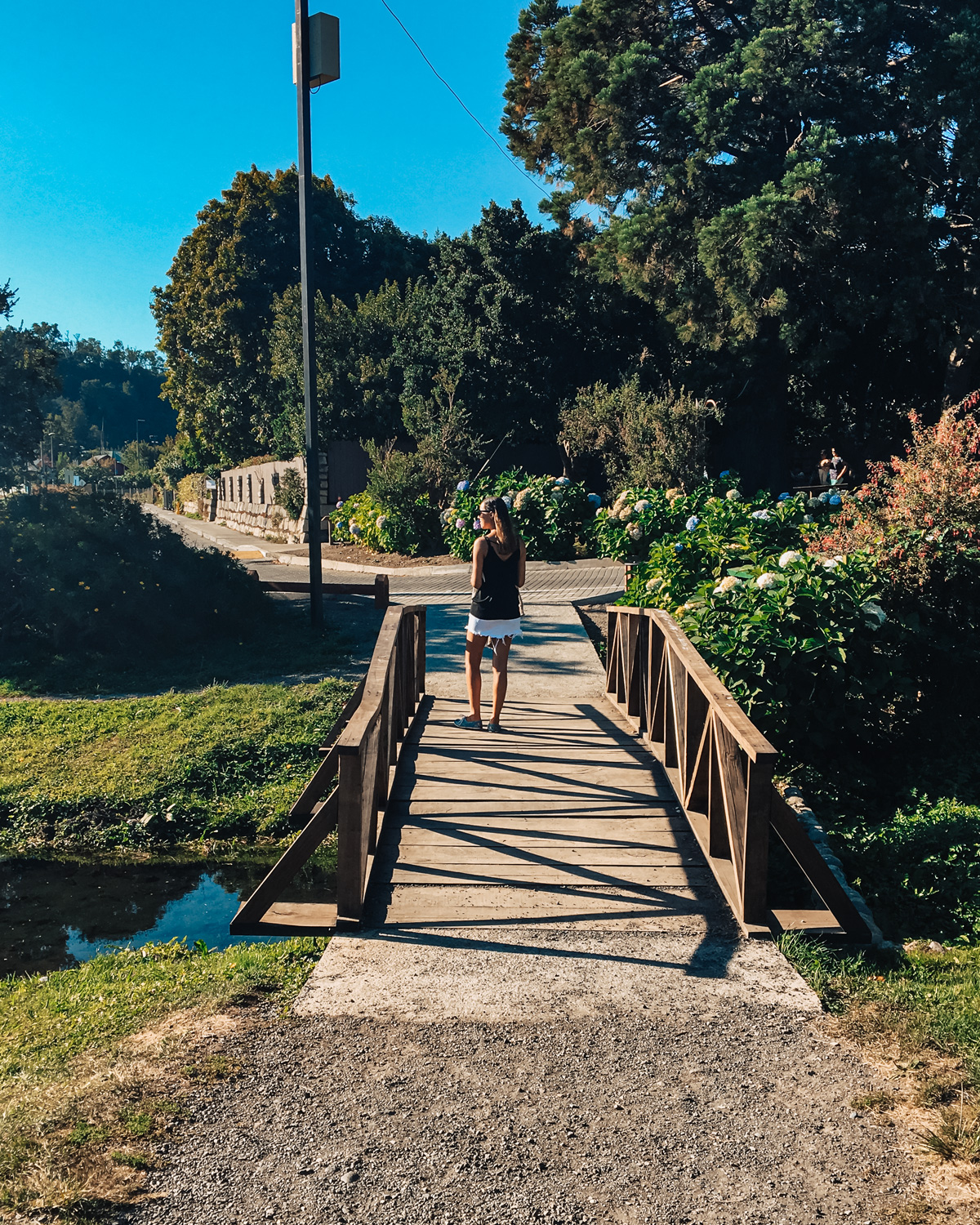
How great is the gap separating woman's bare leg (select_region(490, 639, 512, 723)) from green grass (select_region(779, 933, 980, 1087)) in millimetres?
3406

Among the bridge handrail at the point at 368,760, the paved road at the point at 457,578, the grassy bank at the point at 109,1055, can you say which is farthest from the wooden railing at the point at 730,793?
the paved road at the point at 457,578

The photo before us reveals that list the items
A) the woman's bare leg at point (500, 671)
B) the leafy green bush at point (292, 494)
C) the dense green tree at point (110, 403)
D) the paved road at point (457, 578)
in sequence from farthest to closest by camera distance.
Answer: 1. the dense green tree at point (110, 403)
2. the leafy green bush at point (292, 494)
3. the paved road at point (457, 578)
4. the woman's bare leg at point (500, 671)

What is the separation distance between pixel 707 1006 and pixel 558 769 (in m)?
2.87

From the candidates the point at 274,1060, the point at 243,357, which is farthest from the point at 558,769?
the point at 243,357

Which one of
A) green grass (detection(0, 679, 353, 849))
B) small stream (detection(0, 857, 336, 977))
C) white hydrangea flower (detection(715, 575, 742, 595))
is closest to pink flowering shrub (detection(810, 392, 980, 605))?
white hydrangea flower (detection(715, 575, 742, 595))

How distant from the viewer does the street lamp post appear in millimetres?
11195

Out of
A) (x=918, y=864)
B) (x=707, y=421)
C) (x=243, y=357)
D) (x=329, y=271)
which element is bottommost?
(x=918, y=864)

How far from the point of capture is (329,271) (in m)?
41.6

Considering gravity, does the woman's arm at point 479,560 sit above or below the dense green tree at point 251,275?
below

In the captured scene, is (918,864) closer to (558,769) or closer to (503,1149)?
(558,769)

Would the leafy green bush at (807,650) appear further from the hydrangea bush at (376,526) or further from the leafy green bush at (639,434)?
the hydrangea bush at (376,526)

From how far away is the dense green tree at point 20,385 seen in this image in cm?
1852

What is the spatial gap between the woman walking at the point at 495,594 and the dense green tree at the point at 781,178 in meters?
13.0

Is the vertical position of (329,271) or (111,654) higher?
(329,271)
